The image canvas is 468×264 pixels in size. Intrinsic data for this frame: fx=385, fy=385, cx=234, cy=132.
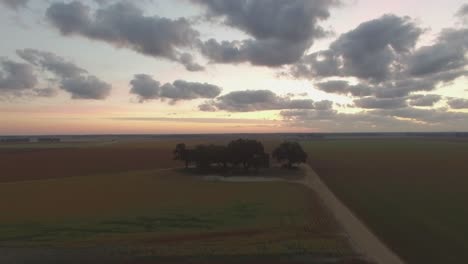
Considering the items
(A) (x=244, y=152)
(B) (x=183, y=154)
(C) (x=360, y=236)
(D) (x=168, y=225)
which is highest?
(A) (x=244, y=152)

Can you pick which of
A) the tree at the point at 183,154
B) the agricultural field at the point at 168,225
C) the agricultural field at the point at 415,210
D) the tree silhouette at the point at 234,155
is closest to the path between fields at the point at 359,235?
the agricultural field at the point at 415,210

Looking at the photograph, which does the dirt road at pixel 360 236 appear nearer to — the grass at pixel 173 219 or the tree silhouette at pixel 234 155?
the grass at pixel 173 219

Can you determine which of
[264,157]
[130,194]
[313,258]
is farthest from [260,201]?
[264,157]

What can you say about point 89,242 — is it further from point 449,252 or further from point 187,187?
point 187,187

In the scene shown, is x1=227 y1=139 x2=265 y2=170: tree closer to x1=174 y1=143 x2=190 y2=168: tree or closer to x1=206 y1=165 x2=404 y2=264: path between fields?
x1=174 y1=143 x2=190 y2=168: tree

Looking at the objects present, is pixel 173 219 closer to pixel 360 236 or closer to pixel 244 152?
pixel 360 236

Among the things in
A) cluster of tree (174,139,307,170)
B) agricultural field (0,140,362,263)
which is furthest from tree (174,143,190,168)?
agricultural field (0,140,362,263)

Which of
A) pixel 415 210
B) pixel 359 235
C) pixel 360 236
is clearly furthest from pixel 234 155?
pixel 360 236

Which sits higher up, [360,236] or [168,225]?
[168,225]
